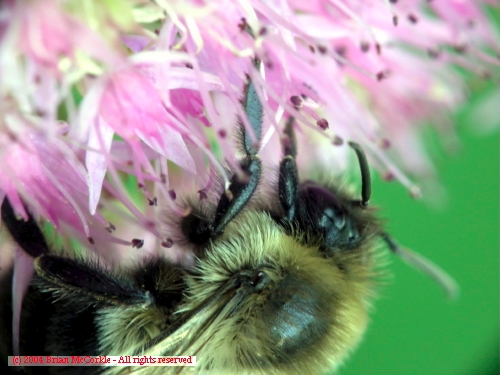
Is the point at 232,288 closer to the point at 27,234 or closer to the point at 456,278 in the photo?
the point at 27,234

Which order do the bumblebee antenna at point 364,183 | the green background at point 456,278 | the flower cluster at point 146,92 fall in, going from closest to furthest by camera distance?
the flower cluster at point 146,92, the bumblebee antenna at point 364,183, the green background at point 456,278

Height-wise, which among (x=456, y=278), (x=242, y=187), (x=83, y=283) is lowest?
(x=456, y=278)

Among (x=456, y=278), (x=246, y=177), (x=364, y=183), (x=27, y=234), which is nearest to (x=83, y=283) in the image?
(x=27, y=234)

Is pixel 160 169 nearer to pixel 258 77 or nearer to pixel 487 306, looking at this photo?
pixel 258 77

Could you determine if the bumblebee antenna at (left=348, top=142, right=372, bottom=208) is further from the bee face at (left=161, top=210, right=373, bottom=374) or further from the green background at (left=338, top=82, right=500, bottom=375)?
the green background at (left=338, top=82, right=500, bottom=375)

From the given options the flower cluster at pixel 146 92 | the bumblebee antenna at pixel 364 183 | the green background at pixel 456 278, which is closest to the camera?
the flower cluster at pixel 146 92

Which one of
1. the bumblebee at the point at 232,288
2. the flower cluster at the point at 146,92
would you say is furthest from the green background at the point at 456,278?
the bumblebee at the point at 232,288

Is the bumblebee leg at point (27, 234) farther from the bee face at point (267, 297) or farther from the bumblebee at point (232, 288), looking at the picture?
the bee face at point (267, 297)

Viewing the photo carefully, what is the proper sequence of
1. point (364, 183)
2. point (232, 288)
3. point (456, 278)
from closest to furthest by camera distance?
point (232, 288) → point (364, 183) → point (456, 278)
